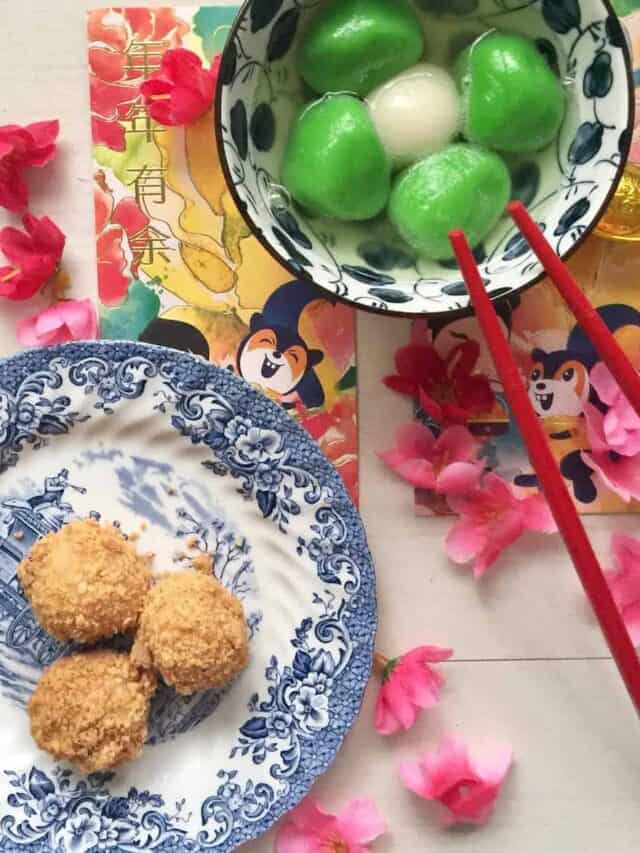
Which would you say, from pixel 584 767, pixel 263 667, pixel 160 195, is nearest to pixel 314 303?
pixel 160 195

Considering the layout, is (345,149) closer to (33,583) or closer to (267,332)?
(267,332)

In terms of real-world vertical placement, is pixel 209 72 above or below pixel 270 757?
above

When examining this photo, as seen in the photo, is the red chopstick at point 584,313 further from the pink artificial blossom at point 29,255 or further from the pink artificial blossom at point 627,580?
the pink artificial blossom at point 29,255

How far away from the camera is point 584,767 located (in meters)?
0.83

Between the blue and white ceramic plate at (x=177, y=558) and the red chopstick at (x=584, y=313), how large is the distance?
25 centimetres

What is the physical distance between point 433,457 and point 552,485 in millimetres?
212

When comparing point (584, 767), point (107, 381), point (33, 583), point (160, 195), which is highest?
point (160, 195)

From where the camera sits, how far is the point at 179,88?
0.78 m

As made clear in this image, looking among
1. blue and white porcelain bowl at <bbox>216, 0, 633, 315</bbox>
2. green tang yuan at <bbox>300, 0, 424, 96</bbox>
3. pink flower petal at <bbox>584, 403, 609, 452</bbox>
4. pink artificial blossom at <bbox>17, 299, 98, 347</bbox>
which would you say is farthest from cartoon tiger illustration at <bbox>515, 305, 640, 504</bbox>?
pink artificial blossom at <bbox>17, 299, 98, 347</bbox>

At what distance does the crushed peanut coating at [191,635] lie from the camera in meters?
0.73

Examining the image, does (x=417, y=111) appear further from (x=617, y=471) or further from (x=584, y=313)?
(x=617, y=471)

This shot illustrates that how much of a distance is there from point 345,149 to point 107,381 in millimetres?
272

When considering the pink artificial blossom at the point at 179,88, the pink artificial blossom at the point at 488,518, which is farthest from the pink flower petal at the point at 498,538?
the pink artificial blossom at the point at 179,88

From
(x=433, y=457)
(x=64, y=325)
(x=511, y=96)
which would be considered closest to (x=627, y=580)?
(x=433, y=457)
